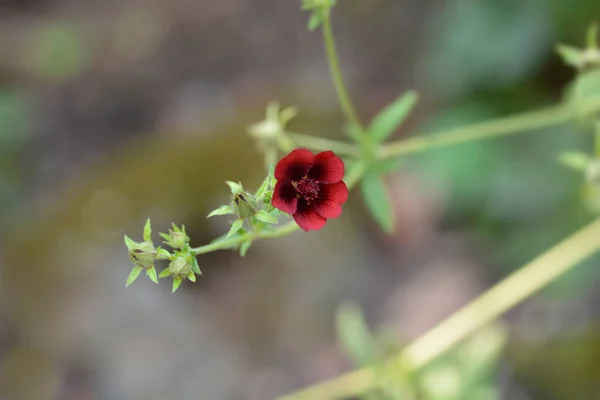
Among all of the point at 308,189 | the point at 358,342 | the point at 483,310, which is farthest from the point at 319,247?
the point at 308,189

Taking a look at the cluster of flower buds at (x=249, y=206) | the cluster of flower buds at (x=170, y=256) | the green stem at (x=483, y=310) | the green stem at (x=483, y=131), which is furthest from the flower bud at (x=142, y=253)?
the green stem at (x=483, y=310)

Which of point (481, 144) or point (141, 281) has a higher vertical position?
point (481, 144)

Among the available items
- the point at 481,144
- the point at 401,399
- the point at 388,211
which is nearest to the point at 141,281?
the point at 401,399

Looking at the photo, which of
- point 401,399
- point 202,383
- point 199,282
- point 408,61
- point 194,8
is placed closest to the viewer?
point 401,399

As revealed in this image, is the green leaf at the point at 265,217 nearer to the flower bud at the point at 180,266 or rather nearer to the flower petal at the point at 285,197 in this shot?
the flower petal at the point at 285,197

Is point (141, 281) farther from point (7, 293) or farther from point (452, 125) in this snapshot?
point (452, 125)

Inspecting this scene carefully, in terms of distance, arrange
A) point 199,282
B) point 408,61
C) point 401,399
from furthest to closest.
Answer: point 408,61
point 199,282
point 401,399

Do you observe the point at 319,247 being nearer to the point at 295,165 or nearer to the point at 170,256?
the point at 295,165

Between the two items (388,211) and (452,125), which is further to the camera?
Answer: (452,125)
